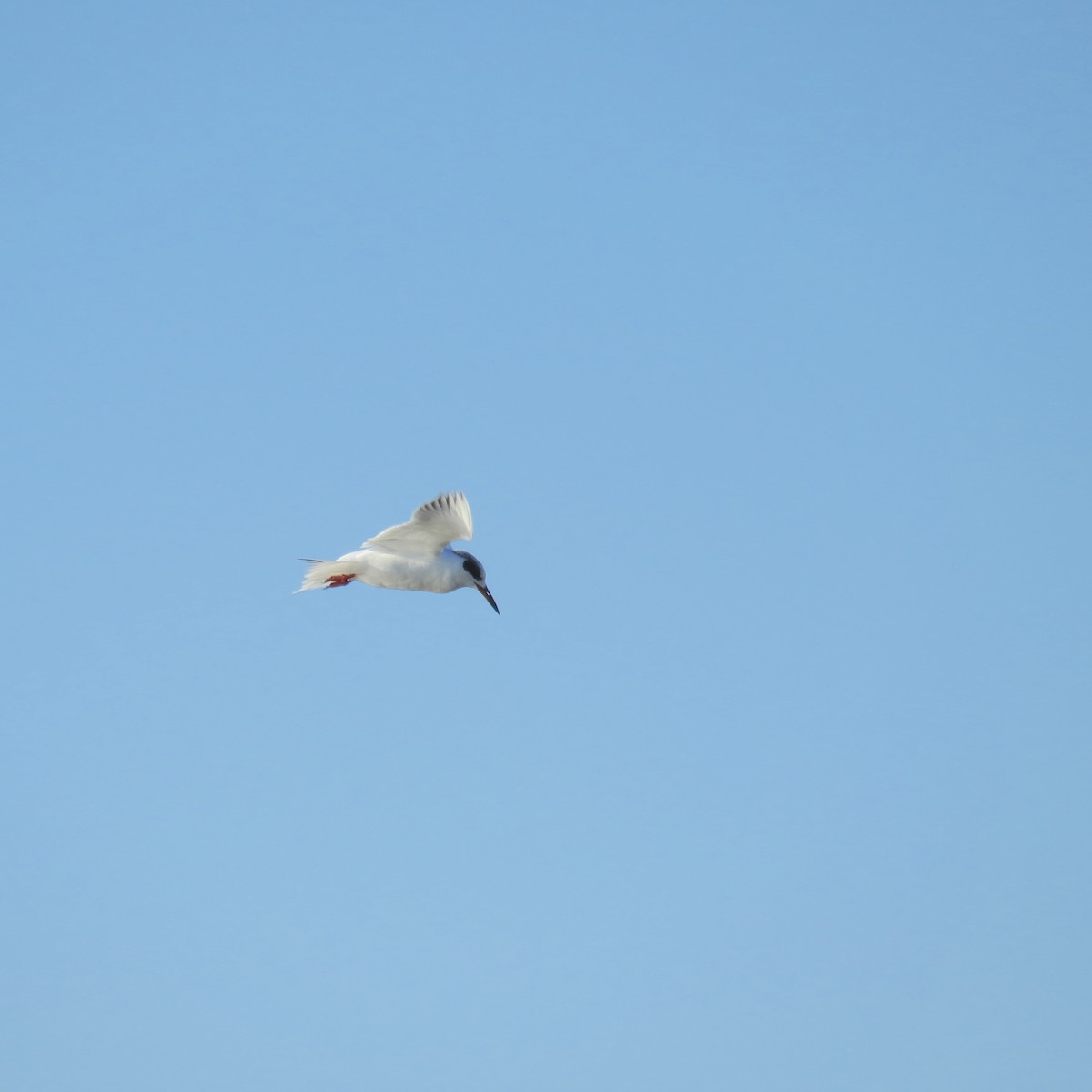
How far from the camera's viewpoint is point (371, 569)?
1925 cm

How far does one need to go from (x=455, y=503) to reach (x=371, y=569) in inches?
49.0

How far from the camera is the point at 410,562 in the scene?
1933 centimetres

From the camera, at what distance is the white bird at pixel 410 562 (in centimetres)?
1905

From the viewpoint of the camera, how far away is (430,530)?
749 inches

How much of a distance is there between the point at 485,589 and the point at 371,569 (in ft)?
4.49

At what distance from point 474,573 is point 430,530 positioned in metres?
0.90

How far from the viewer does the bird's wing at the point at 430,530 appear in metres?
18.8

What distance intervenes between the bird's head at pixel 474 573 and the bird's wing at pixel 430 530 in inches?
12.6

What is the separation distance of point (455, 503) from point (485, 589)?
4.92ft

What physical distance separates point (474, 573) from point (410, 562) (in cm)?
76

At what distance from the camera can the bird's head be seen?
19578 mm

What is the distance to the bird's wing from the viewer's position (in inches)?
739

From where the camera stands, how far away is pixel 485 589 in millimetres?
19906

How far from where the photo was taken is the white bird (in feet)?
62.5
